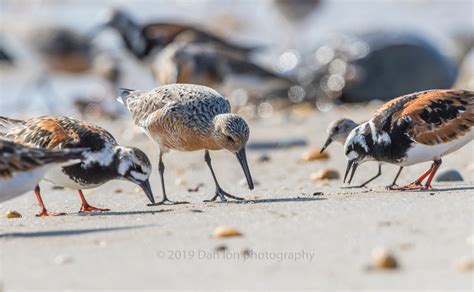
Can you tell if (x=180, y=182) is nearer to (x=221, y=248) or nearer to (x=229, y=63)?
(x=221, y=248)

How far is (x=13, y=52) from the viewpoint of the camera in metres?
18.5

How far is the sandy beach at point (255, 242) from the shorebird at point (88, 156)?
0.29 meters

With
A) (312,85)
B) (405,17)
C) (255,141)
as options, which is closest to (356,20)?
(405,17)

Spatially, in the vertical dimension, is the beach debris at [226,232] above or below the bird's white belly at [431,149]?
below

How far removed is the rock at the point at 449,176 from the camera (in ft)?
25.6

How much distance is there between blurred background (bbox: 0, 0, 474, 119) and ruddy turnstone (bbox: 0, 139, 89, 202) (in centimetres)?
601

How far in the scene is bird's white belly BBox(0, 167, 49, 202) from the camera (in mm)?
5930

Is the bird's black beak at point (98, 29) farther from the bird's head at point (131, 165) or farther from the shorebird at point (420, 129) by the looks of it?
the shorebird at point (420, 129)

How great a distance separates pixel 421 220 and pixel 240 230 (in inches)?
43.3

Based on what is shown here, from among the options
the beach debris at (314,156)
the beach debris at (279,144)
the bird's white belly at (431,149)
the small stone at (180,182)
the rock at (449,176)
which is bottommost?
the beach debris at (279,144)

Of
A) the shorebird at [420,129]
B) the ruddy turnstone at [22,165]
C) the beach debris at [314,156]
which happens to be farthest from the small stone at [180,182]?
the ruddy turnstone at [22,165]

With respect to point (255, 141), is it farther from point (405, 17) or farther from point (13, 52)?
point (405, 17)

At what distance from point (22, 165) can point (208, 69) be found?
22.5 ft

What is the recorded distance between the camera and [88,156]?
6.82 metres
